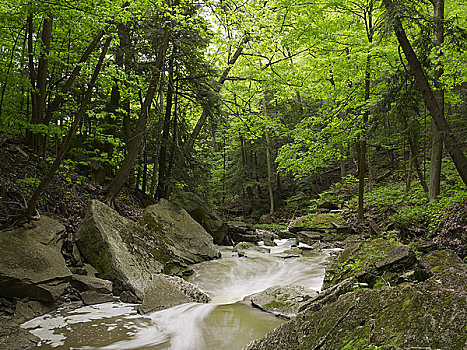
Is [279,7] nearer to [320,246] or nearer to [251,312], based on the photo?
[320,246]

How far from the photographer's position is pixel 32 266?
17.8 ft

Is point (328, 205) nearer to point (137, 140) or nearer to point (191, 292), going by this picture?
point (137, 140)

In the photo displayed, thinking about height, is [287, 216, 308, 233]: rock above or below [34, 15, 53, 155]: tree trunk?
below

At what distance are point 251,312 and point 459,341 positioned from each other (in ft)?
13.6

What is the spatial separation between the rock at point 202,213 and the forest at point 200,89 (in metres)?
0.31

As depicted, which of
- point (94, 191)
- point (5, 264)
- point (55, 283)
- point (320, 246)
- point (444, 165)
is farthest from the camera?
point (444, 165)

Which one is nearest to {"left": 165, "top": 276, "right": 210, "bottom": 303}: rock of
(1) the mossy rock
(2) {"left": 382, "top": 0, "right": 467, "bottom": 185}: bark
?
(1) the mossy rock

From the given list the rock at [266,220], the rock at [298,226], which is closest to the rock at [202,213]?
the rock at [298,226]

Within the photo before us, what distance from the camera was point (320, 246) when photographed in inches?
485

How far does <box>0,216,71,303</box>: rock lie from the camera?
5004mm

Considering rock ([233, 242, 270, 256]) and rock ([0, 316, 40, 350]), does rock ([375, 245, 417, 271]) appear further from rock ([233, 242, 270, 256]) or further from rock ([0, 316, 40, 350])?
rock ([233, 242, 270, 256])

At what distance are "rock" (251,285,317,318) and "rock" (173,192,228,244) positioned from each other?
698 centimetres

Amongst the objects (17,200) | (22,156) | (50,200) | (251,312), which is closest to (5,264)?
(17,200)

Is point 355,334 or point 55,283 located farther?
point 55,283
